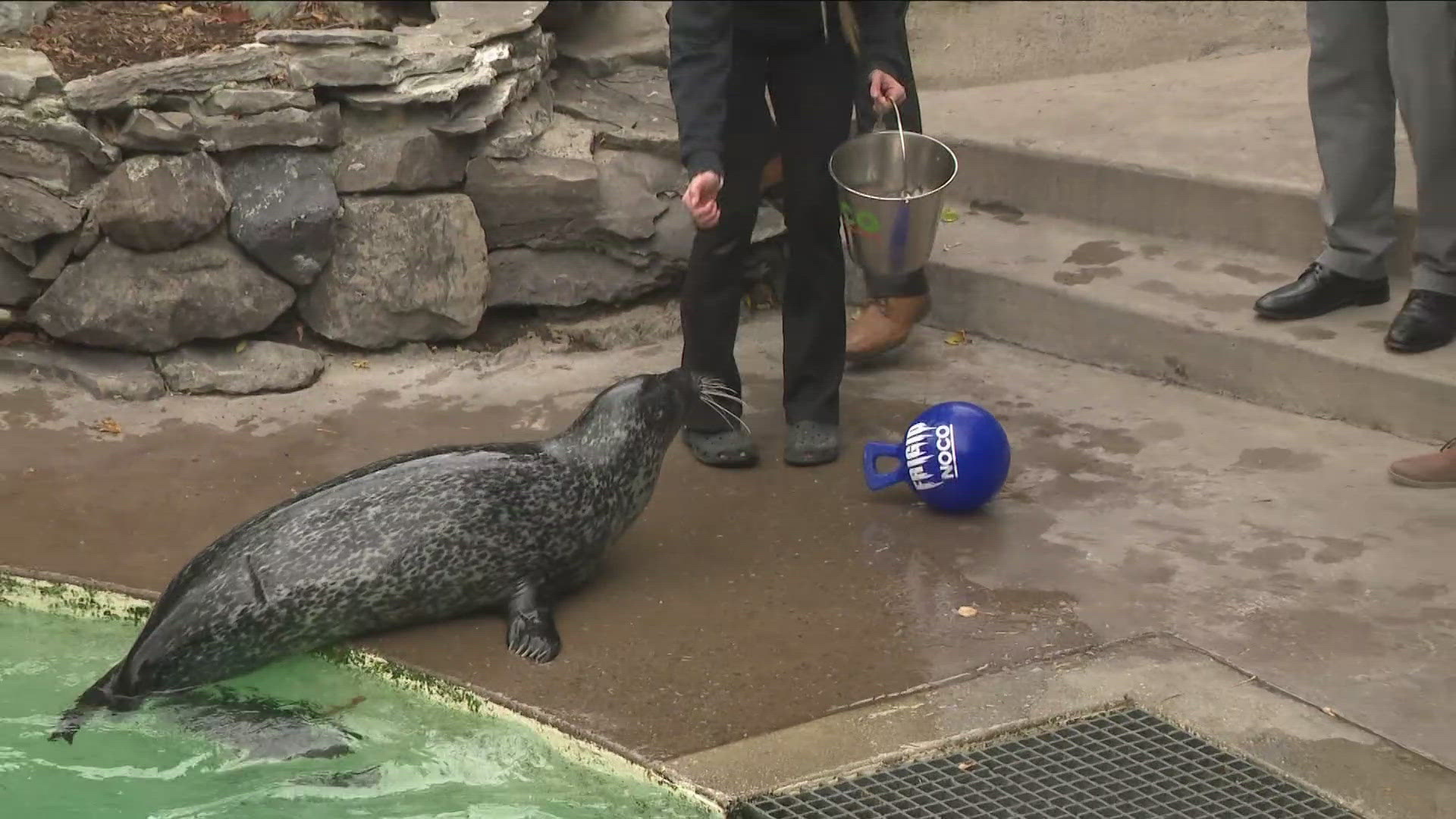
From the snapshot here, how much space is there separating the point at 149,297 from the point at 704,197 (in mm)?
2257

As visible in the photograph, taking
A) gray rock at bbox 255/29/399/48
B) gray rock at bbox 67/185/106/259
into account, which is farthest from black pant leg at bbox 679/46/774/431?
gray rock at bbox 67/185/106/259

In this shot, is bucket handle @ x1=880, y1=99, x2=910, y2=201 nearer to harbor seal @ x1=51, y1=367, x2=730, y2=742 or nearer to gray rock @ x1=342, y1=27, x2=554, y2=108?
harbor seal @ x1=51, y1=367, x2=730, y2=742

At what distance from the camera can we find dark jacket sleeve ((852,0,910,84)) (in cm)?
499

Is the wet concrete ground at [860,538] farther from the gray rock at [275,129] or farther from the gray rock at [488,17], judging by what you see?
the gray rock at [488,17]

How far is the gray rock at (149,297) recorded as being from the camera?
19.3ft

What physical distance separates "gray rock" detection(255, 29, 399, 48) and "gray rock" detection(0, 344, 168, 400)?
1.19 meters

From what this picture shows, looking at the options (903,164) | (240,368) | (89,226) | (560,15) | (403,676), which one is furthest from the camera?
(560,15)

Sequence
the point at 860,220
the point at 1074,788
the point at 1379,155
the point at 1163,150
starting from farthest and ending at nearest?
the point at 1163,150
the point at 1379,155
the point at 860,220
the point at 1074,788

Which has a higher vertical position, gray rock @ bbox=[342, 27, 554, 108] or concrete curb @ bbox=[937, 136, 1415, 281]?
gray rock @ bbox=[342, 27, 554, 108]

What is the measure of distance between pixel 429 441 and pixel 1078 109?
10.6 ft

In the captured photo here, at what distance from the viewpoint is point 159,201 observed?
19.1 feet

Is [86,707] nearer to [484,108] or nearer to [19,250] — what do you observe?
[19,250]

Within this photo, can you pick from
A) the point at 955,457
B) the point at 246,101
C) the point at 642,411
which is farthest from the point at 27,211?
the point at 955,457

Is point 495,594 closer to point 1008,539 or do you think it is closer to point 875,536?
point 875,536
